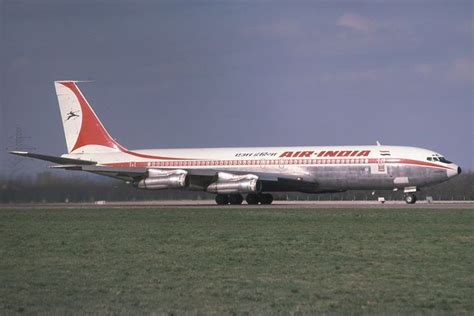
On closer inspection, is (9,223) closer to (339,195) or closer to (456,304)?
(456,304)

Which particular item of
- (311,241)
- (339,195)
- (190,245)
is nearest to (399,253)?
(311,241)

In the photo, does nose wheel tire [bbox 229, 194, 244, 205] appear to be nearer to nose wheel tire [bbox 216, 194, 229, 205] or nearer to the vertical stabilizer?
nose wheel tire [bbox 216, 194, 229, 205]

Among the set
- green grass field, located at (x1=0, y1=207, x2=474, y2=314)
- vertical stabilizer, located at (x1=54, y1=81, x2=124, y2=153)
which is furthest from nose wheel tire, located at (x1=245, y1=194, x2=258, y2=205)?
green grass field, located at (x1=0, y1=207, x2=474, y2=314)

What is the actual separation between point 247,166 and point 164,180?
5.77 m

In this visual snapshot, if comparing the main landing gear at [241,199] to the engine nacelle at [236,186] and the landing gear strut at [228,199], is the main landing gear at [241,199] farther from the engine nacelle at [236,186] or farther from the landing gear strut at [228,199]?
the engine nacelle at [236,186]

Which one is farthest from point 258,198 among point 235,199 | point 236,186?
point 236,186

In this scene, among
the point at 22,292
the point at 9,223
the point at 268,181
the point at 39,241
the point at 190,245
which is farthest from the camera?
the point at 268,181

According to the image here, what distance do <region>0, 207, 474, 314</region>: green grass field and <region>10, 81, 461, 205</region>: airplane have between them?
785 inches

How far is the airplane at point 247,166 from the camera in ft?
189

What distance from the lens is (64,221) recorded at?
4097 cm

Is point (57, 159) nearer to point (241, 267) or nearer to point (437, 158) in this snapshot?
point (437, 158)

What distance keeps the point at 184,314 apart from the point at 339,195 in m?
67.8

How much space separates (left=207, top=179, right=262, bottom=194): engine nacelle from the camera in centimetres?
5916

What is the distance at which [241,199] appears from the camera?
6288cm
